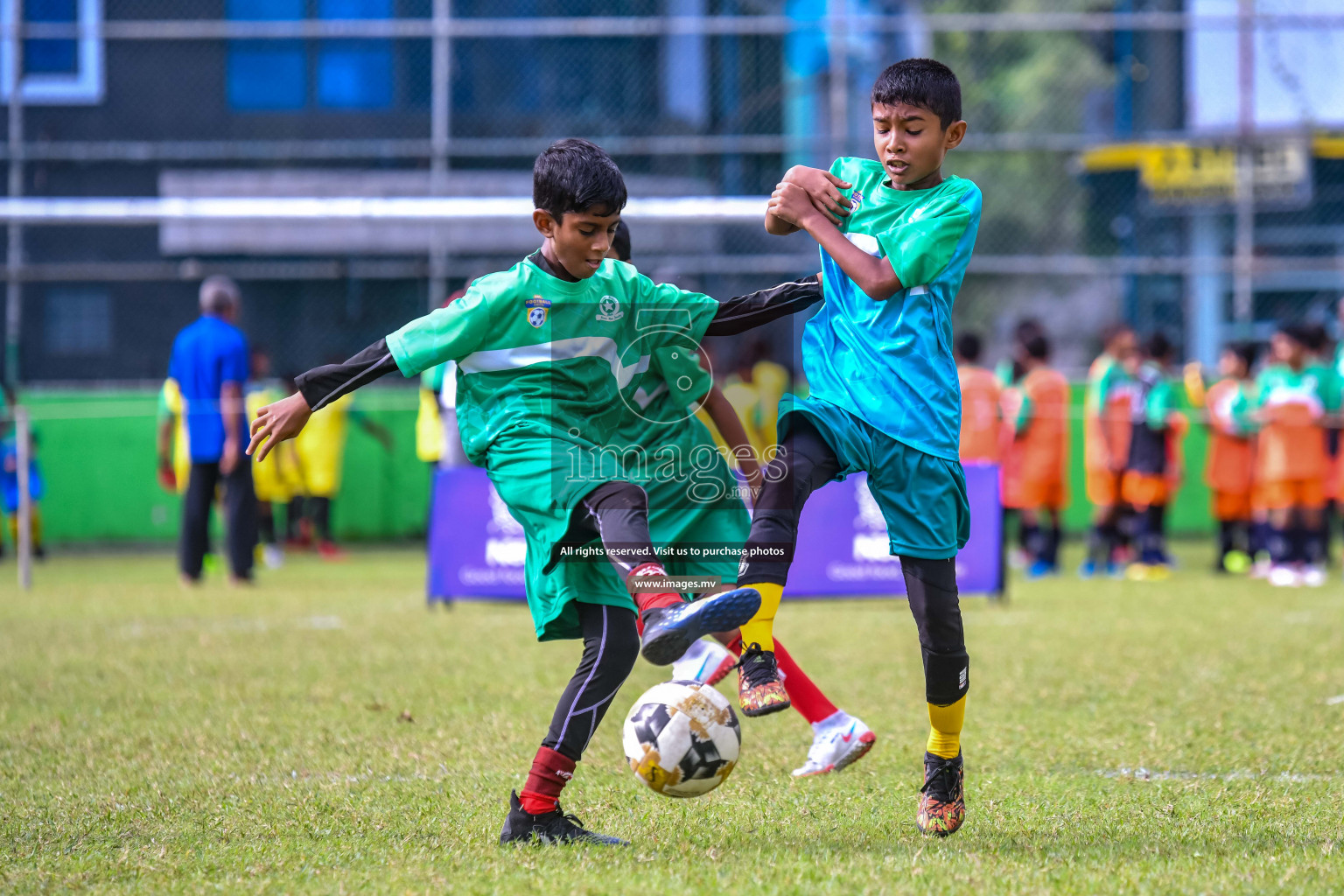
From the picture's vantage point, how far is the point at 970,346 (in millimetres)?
11578

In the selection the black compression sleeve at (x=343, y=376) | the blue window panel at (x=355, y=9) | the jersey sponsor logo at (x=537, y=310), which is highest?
the blue window panel at (x=355, y=9)

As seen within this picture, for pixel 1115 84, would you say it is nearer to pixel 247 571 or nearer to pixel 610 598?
pixel 247 571

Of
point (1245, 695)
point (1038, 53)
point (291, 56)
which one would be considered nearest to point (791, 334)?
point (291, 56)

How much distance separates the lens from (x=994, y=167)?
2497 cm

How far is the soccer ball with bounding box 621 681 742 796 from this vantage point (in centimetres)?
326

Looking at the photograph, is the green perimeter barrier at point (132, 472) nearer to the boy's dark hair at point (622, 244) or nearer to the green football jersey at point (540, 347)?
the boy's dark hair at point (622, 244)

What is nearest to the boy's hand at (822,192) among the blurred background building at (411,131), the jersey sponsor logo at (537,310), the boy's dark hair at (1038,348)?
the jersey sponsor logo at (537,310)

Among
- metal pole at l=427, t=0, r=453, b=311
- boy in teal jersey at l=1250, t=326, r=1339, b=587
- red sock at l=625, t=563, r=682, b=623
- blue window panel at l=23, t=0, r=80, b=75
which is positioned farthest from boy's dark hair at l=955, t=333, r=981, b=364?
blue window panel at l=23, t=0, r=80, b=75

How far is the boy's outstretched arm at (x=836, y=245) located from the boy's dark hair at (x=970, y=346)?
8.16 m

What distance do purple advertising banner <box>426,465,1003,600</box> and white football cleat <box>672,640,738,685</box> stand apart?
427cm

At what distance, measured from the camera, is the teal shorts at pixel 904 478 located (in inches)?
134

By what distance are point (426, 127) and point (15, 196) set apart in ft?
12.6

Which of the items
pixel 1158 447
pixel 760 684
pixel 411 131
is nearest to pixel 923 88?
pixel 760 684

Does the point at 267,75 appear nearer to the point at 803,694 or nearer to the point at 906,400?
the point at 803,694
